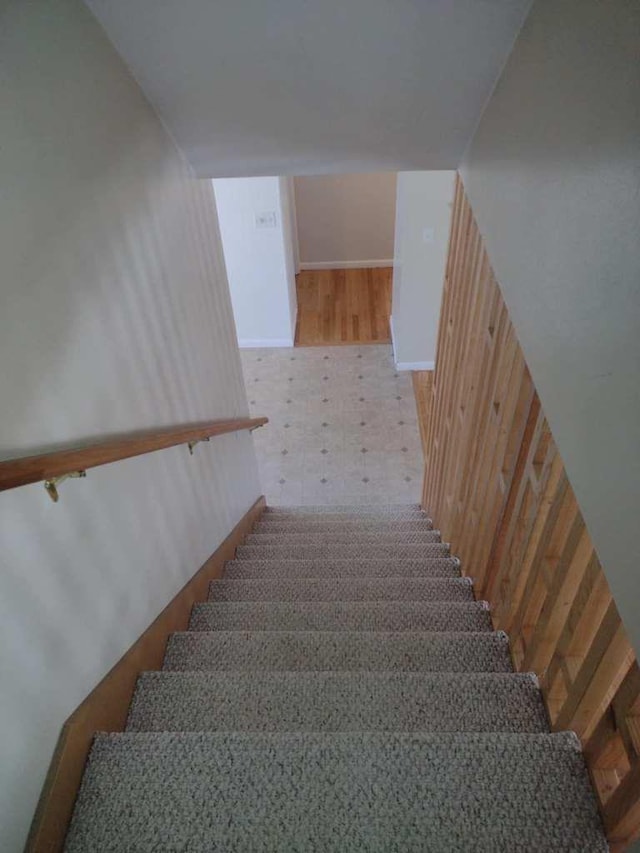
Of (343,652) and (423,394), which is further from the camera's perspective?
(423,394)

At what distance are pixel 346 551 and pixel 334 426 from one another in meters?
2.17

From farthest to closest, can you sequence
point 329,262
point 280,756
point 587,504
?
point 329,262
point 280,756
point 587,504

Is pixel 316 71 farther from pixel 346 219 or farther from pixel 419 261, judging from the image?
pixel 346 219

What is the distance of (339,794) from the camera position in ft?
3.73

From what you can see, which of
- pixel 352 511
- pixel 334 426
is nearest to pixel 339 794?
pixel 352 511

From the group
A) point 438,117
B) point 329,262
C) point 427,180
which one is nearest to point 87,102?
point 438,117

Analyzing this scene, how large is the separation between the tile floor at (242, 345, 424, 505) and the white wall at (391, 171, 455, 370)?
0.33m

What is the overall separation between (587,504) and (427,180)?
3.86 meters

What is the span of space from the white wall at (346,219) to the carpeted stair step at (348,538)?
4.63 metres

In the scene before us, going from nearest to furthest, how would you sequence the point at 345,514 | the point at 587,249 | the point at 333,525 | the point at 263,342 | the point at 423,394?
1. the point at 587,249
2. the point at 333,525
3. the point at 345,514
4. the point at 423,394
5. the point at 263,342

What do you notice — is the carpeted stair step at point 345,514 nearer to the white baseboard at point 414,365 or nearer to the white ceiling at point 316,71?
the white baseboard at point 414,365

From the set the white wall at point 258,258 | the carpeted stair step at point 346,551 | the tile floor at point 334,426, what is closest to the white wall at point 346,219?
the white wall at point 258,258

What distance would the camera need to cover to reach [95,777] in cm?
123

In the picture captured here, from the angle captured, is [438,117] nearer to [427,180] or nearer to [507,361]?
[507,361]
